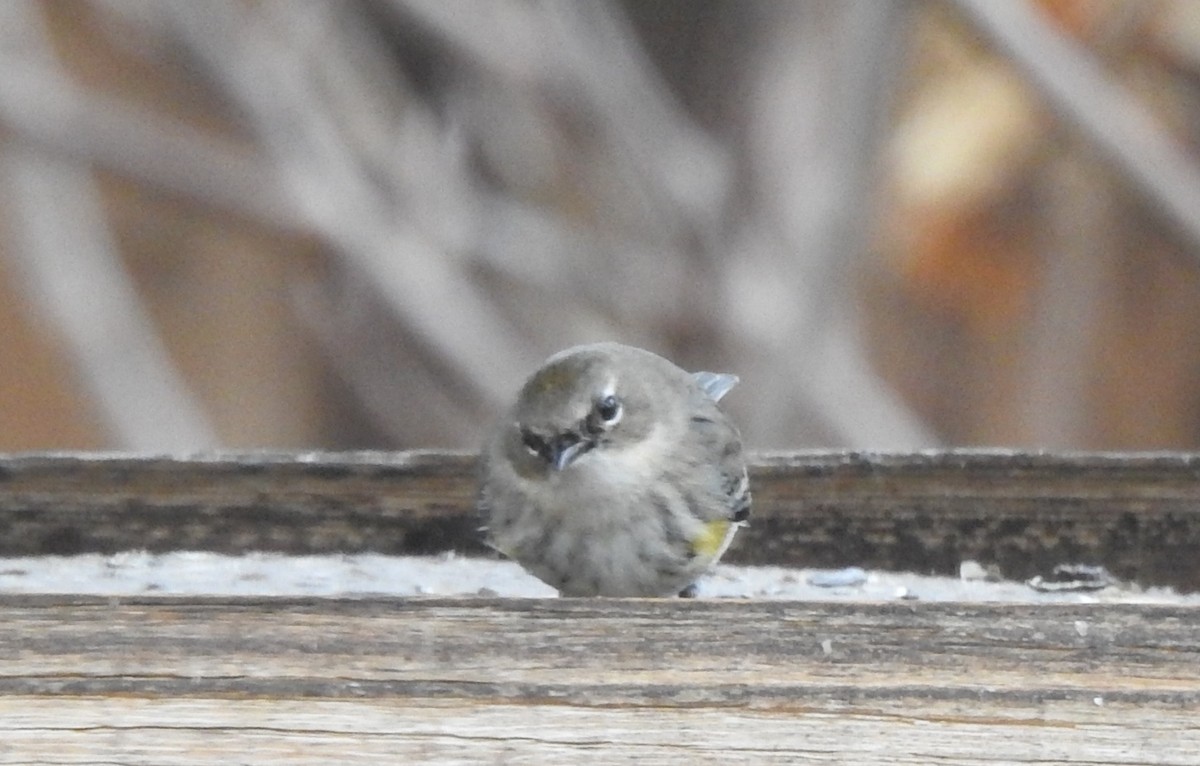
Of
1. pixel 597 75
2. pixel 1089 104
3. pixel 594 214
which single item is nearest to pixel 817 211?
pixel 597 75

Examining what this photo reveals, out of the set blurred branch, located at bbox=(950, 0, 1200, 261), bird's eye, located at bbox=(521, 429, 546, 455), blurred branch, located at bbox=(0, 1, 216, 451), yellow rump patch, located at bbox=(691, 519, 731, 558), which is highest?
blurred branch, located at bbox=(950, 0, 1200, 261)

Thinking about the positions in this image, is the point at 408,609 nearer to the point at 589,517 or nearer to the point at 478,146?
the point at 589,517

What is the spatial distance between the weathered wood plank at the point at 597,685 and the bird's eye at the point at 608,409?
3.60 feet

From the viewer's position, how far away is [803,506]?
3199 mm

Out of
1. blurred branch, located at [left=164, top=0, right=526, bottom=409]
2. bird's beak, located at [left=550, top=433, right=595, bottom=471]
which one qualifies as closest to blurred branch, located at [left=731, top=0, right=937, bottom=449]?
blurred branch, located at [left=164, top=0, right=526, bottom=409]

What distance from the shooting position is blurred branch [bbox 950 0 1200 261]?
14.0 ft

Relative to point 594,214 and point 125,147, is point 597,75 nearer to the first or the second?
point 594,214

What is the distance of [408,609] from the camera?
2.09 m

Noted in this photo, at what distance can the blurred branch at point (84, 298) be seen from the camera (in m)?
5.40

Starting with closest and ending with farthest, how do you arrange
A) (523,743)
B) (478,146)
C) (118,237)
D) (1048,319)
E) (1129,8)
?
(523,743) → (1129,8) → (1048,319) → (478,146) → (118,237)

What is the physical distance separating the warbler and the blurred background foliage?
1.54 meters

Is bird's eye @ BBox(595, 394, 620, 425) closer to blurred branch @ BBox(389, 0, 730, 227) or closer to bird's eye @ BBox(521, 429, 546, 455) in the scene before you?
bird's eye @ BBox(521, 429, 546, 455)

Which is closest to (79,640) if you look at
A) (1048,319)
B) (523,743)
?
(523,743)

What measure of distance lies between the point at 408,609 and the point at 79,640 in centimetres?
37
